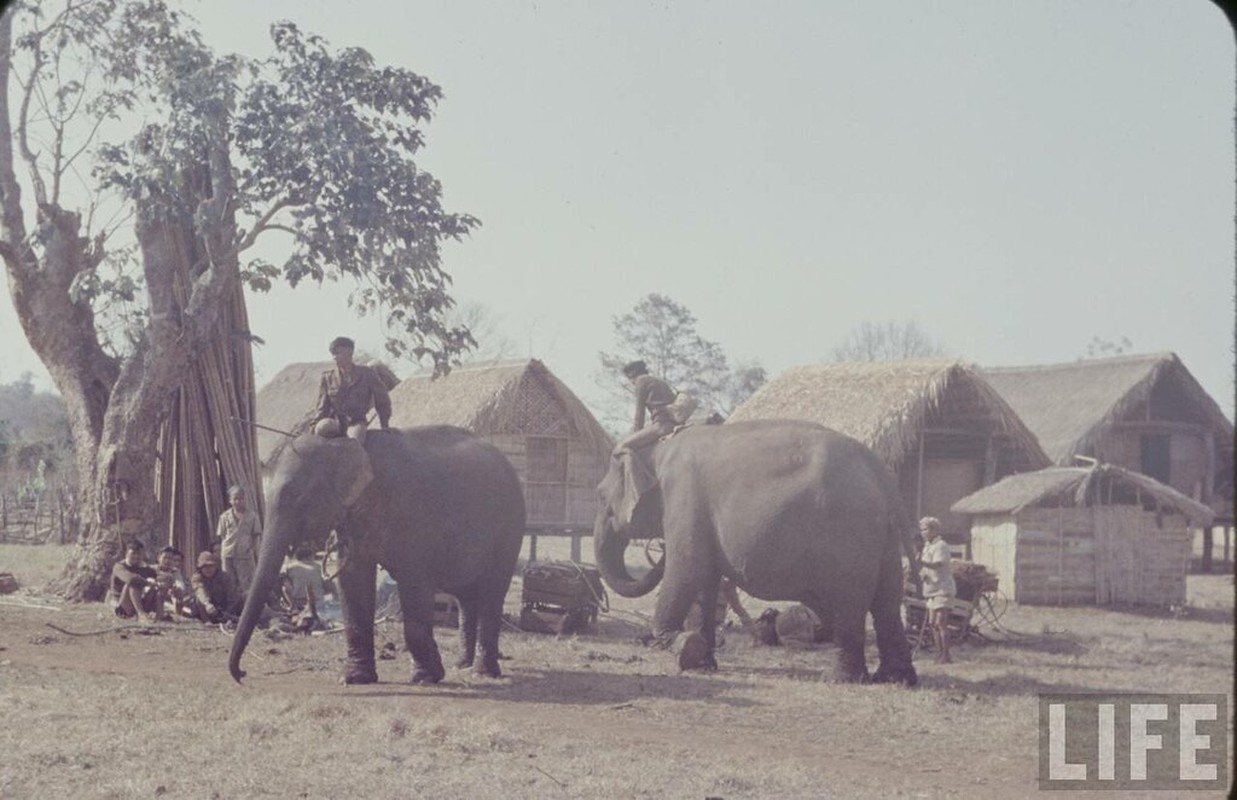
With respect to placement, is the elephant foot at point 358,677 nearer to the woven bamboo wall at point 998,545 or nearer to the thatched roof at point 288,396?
the woven bamboo wall at point 998,545

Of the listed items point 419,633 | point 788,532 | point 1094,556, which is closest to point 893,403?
point 1094,556

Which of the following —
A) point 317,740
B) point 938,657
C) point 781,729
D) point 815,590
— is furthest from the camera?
point 938,657

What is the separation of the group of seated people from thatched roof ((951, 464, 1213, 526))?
33.0 feet

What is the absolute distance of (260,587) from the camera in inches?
399

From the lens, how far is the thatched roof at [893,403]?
888 inches

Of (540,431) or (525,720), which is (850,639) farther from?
(540,431)

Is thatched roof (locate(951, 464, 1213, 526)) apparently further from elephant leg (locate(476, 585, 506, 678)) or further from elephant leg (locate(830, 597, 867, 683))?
elephant leg (locate(476, 585, 506, 678))

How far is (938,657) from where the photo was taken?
13727 millimetres

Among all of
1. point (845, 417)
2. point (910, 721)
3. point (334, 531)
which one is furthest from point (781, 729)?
point (845, 417)

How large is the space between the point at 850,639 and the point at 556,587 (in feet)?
13.9

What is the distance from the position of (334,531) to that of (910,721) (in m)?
4.72

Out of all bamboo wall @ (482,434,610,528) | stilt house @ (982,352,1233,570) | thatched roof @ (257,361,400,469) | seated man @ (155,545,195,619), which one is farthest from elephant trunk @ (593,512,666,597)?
thatched roof @ (257,361,400,469)

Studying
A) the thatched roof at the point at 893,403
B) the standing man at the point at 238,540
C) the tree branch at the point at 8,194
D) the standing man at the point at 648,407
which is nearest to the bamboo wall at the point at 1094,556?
the thatched roof at the point at 893,403

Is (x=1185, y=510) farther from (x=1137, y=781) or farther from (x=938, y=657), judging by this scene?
(x=1137, y=781)
